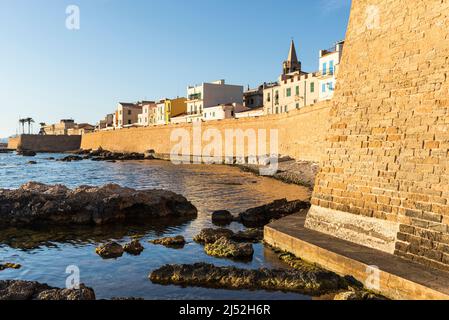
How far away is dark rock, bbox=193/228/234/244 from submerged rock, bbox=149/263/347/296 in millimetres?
2653

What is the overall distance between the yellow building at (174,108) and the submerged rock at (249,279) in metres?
61.7

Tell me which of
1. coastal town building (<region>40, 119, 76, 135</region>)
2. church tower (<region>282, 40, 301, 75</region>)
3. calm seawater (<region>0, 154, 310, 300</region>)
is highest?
church tower (<region>282, 40, 301, 75</region>)

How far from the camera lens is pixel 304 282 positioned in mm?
7180

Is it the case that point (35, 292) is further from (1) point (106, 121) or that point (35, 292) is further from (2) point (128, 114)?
(1) point (106, 121)

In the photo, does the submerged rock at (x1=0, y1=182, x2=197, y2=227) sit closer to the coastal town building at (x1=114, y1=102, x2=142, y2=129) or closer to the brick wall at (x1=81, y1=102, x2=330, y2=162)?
the brick wall at (x1=81, y1=102, x2=330, y2=162)

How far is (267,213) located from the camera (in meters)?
13.6

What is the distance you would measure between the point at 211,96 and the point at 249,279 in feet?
181

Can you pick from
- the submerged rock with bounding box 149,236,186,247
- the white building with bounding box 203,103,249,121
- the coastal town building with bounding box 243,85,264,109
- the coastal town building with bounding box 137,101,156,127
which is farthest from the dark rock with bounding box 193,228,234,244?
the coastal town building with bounding box 137,101,156,127

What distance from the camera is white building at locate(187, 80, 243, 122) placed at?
6078 cm

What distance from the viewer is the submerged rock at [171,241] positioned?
411 inches

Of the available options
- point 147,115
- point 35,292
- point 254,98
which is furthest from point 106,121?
point 35,292

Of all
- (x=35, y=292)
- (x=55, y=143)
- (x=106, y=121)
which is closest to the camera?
(x=35, y=292)

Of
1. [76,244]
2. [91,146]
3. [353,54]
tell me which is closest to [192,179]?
[76,244]

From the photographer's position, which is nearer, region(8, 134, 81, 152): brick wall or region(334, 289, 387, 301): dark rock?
region(334, 289, 387, 301): dark rock
